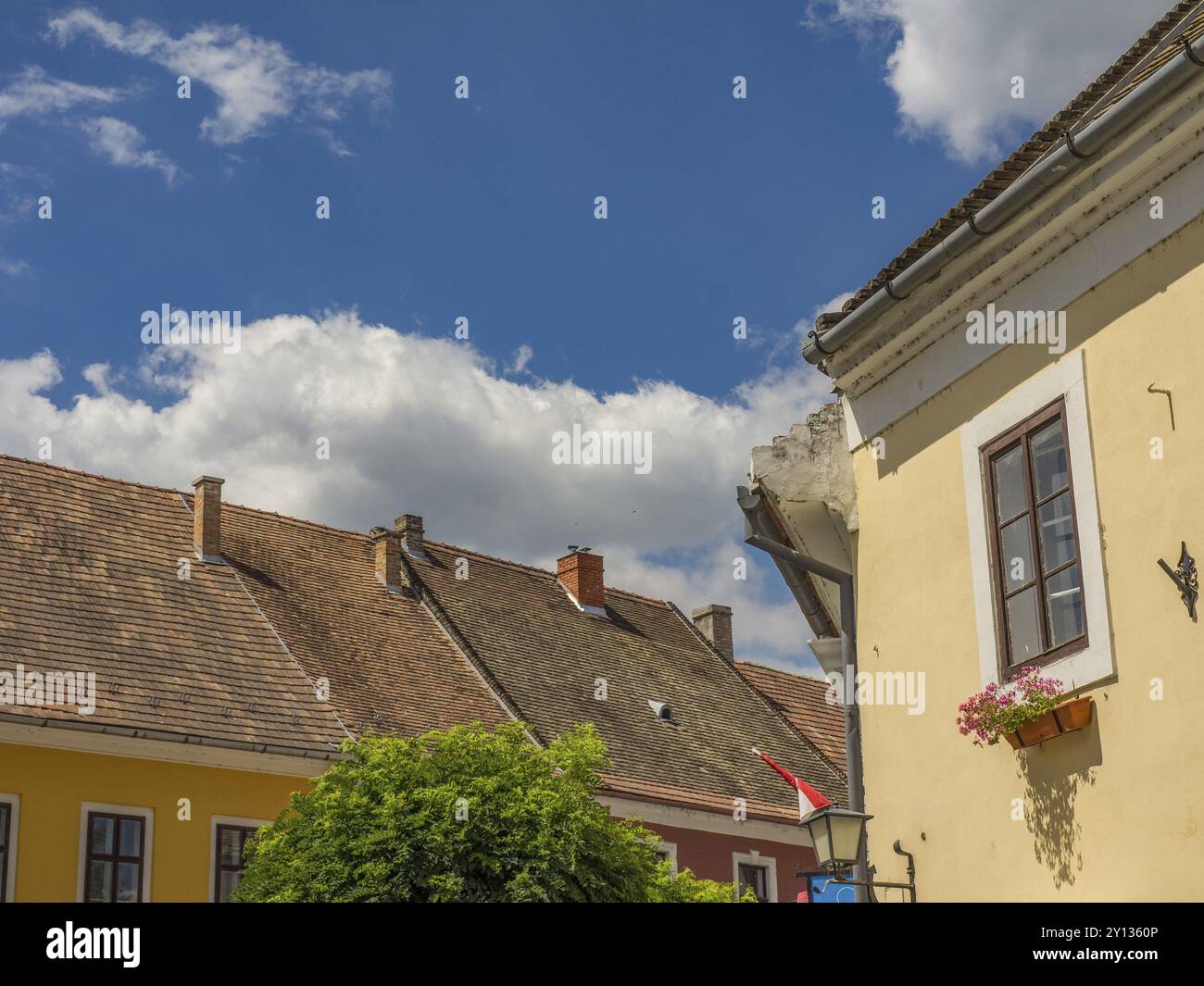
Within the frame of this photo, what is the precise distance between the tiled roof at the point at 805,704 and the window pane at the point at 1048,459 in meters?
22.3

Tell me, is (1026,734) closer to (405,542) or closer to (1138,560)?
(1138,560)

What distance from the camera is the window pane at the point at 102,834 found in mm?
19484

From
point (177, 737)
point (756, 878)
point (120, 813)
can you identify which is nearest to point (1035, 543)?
point (177, 737)

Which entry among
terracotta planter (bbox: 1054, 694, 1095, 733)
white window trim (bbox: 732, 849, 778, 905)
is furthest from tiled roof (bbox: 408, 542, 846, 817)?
terracotta planter (bbox: 1054, 694, 1095, 733)

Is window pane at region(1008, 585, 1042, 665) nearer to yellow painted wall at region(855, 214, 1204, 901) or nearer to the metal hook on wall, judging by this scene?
yellow painted wall at region(855, 214, 1204, 901)

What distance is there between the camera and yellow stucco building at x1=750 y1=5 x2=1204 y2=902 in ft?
23.7

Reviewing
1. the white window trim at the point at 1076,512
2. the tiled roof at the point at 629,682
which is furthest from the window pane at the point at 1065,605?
the tiled roof at the point at 629,682

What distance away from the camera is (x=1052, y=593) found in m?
7.98

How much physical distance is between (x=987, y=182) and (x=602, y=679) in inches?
799

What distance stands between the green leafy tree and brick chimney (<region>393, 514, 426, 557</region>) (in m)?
12.0

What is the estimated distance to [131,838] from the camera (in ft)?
65.0

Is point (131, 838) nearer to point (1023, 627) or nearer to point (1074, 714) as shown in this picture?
point (1023, 627)

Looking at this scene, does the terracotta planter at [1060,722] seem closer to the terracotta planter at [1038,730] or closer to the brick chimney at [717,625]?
the terracotta planter at [1038,730]

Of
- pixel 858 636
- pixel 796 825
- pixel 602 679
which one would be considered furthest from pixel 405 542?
pixel 858 636
